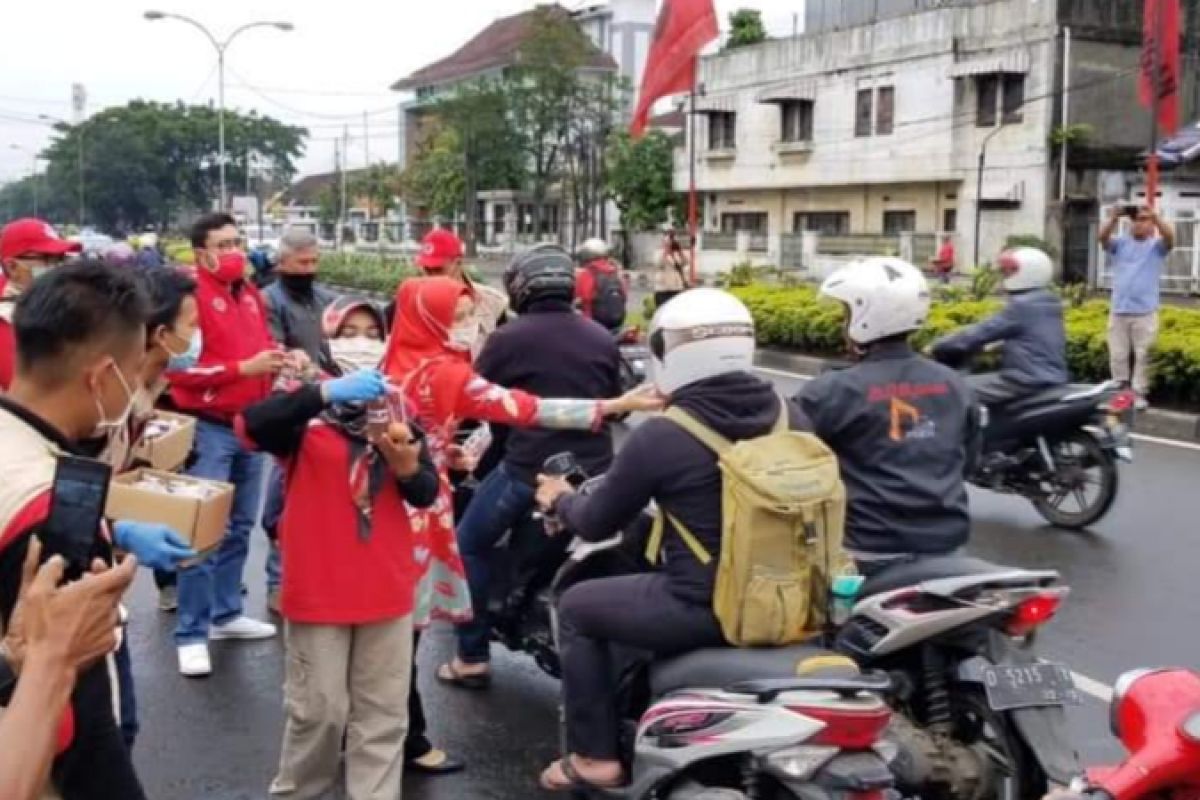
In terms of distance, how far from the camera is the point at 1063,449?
843 cm

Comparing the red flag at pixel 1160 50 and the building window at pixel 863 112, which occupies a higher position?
the building window at pixel 863 112

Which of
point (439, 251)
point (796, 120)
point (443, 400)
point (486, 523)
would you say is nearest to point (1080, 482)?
point (439, 251)

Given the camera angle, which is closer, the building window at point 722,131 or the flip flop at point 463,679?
the flip flop at point 463,679

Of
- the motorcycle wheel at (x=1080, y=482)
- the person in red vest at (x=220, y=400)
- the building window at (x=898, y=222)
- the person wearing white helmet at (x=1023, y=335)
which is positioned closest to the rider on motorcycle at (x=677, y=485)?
the person in red vest at (x=220, y=400)

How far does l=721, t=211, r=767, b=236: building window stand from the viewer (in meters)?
45.6

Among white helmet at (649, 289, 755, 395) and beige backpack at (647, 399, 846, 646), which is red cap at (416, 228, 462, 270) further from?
beige backpack at (647, 399, 846, 646)

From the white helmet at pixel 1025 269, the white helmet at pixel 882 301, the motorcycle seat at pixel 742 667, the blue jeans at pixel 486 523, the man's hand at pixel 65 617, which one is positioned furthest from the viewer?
the white helmet at pixel 1025 269

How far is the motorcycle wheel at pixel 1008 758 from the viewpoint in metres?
3.78

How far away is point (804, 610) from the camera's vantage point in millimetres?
3771

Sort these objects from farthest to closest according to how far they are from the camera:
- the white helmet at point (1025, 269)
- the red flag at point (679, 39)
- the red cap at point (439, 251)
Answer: the red flag at point (679, 39), the white helmet at point (1025, 269), the red cap at point (439, 251)

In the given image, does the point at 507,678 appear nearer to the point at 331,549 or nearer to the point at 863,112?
the point at 331,549

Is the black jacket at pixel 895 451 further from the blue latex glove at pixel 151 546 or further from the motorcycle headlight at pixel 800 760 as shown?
the blue latex glove at pixel 151 546

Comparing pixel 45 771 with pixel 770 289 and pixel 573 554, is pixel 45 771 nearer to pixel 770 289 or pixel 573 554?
pixel 573 554

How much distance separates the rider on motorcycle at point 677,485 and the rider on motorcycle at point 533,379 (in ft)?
3.98
